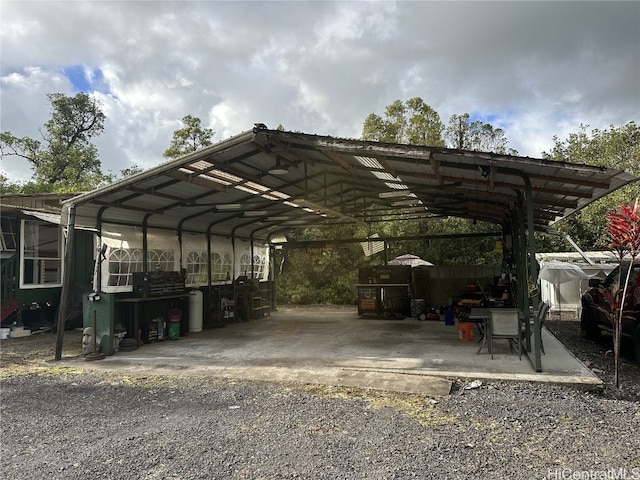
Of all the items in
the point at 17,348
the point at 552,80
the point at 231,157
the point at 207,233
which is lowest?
the point at 17,348

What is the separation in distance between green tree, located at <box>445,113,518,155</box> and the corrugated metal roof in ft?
26.7

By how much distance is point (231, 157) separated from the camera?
6.45 metres

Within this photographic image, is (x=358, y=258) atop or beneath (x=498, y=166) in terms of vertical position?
beneath

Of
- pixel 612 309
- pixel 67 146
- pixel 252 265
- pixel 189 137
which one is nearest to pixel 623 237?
pixel 612 309

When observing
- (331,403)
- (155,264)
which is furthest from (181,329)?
(331,403)

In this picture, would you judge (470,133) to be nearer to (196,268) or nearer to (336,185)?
(336,185)

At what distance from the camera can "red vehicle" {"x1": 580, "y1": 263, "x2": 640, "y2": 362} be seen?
4953mm

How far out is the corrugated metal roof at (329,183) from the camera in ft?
16.8

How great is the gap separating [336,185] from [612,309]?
5.78 m

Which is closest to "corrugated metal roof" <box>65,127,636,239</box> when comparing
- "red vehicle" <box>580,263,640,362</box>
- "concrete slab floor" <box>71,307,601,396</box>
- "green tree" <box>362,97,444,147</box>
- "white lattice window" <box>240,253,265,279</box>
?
"red vehicle" <box>580,263,640,362</box>

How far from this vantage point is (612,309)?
15.6ft

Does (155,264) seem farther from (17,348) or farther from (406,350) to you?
(406,350)

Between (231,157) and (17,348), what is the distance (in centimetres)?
561

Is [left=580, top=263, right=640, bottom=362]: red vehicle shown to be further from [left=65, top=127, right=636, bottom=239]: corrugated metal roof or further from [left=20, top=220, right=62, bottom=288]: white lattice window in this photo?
[left=20, top=220, right=62, bottom=288]: white lattice window
